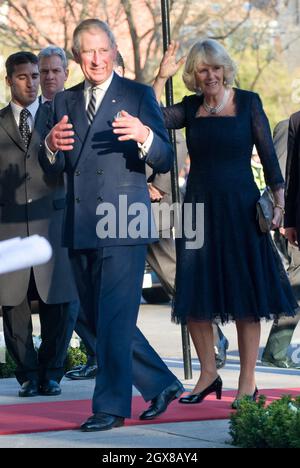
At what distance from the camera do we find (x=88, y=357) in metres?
10.2

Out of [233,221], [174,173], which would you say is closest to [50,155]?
[233,221]

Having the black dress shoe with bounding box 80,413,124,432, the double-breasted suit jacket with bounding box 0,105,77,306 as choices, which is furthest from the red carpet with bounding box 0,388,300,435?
the double-breasted suit jacket with bounding box 0,105,77,306

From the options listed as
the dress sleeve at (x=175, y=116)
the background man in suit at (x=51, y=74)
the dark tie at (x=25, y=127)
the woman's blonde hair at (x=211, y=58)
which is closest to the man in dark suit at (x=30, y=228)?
the dark tie at (x=25, y=127)

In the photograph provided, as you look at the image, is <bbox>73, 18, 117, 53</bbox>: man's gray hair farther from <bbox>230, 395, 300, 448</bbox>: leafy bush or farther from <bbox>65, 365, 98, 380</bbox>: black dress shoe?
<bbox>65, 365, 98, 380</bbox>: black dress shoe

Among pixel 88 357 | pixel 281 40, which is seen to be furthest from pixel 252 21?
pixel 88 357

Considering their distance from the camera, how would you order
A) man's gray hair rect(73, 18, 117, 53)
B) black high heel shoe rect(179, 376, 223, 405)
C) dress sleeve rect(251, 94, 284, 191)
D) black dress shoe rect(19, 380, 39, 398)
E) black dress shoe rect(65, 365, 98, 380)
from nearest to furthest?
man's gray hair rect(73, 18, 117, 53)
dress sleeve rect(251, 94, 284, 191)
black high heel shoe rect(179, 376, 223, 405)
black dress shoe rect(19, 380, 39, 398)
black dress shoe rect(65, 365, 98, 380)

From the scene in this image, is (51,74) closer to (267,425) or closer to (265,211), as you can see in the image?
(265,211)

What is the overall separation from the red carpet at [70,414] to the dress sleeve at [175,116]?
5.50ft

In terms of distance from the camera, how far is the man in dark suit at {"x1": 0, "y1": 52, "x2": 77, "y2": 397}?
9211mm

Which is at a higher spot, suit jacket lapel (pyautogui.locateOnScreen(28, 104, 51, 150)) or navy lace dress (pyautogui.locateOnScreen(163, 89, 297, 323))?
suit jacket lapel (pyautogui.locateOnScreen(28, 104, 51, 150))

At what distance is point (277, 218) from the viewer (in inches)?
318

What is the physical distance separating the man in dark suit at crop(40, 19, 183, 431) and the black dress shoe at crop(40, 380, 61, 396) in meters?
1.65

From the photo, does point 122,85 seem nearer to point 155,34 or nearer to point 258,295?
point 258,295

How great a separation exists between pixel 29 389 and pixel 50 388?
0.14m
